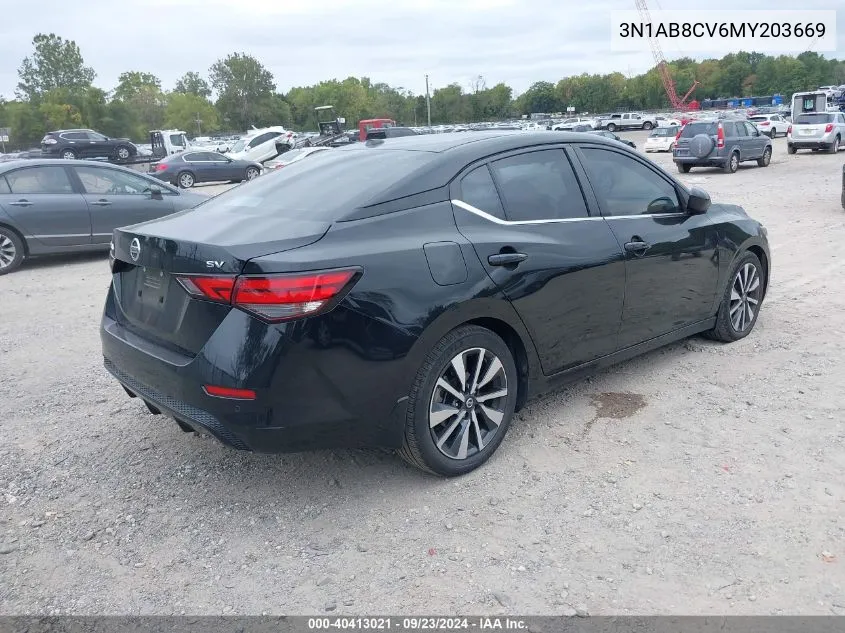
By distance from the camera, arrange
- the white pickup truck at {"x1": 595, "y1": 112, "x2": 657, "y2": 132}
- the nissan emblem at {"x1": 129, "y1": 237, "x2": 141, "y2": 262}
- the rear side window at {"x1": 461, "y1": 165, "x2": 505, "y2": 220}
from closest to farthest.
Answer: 1. the nissan emblem at {"x1": 129, "y1": 237, "x2": 141, "y2": 262}
2. the rear side window at {"x1": 461, "y1": 165, "x2": 505, "y2": 220}
3. the white pickup truck at {"x1": 595, "y1": 112, "x2": 657, "y2": 132}

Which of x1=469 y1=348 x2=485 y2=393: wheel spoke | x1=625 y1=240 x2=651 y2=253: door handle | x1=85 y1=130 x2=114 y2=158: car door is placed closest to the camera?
x1=469 y1=348 x2=485 y2=393: wheel spoke

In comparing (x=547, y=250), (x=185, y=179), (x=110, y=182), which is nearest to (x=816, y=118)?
(x=185, y=179)

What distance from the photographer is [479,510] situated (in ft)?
11.1

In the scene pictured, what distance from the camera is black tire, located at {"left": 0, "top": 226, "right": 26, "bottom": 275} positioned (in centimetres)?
943

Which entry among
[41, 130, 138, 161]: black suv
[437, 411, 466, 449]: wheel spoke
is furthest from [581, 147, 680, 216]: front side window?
[41, 130, 138, 161]: black suv

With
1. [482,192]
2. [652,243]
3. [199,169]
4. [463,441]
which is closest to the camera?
[463,441]

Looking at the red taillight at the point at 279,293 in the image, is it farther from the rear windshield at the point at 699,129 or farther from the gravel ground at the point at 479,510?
the rear windshield at the point at 699,129

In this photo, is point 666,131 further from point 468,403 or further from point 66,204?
point 468,403

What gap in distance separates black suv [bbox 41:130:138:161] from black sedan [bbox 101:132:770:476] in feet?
110

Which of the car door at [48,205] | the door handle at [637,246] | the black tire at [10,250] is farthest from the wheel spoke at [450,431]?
the black tire at [10,250]

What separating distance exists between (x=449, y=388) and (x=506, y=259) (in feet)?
2.34

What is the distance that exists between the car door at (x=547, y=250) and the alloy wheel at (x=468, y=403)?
1.09 feet

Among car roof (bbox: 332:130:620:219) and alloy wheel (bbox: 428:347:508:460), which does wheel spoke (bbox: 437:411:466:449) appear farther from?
car roof (bbox: 332:130:620:219)

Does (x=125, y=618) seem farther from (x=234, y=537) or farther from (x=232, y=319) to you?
(x=232, y=319)
